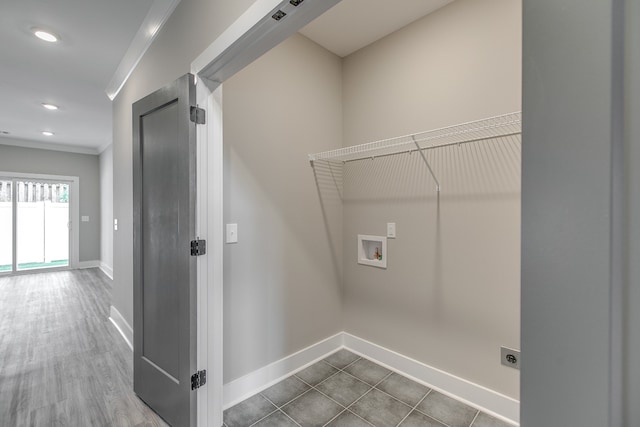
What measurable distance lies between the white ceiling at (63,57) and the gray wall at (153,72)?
10.2 inches

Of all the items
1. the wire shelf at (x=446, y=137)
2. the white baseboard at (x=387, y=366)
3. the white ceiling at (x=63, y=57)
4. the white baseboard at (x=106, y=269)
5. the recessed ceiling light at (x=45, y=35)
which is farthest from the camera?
the white baseboard at (x=106, y=269)

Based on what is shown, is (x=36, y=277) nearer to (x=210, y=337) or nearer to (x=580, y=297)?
(x=210, y=337)

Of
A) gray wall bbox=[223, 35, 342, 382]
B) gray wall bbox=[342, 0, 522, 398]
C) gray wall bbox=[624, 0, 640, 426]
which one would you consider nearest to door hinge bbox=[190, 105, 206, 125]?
gray wall bbox=[223, 35, 342, 382]

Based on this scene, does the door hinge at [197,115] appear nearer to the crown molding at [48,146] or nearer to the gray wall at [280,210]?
the gray wall at [280,210]

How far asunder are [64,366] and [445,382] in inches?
124

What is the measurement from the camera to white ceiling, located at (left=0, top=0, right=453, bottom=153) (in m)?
2.07

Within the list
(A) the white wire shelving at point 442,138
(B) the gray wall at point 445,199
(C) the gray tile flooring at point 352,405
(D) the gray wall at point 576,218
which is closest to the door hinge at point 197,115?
(A) the white wire shelving at point 442,138

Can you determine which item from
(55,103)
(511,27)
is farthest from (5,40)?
(511,27)

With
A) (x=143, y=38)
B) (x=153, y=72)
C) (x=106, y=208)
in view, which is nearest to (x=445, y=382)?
(x=153, y=72)

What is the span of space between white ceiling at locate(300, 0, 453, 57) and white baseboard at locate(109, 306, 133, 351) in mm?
3384

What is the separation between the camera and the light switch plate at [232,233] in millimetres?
1974

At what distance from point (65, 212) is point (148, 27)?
20.9ft

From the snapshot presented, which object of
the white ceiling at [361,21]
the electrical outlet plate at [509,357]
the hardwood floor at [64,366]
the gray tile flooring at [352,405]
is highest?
the white ceiling at [361,21]

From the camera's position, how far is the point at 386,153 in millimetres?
2436
